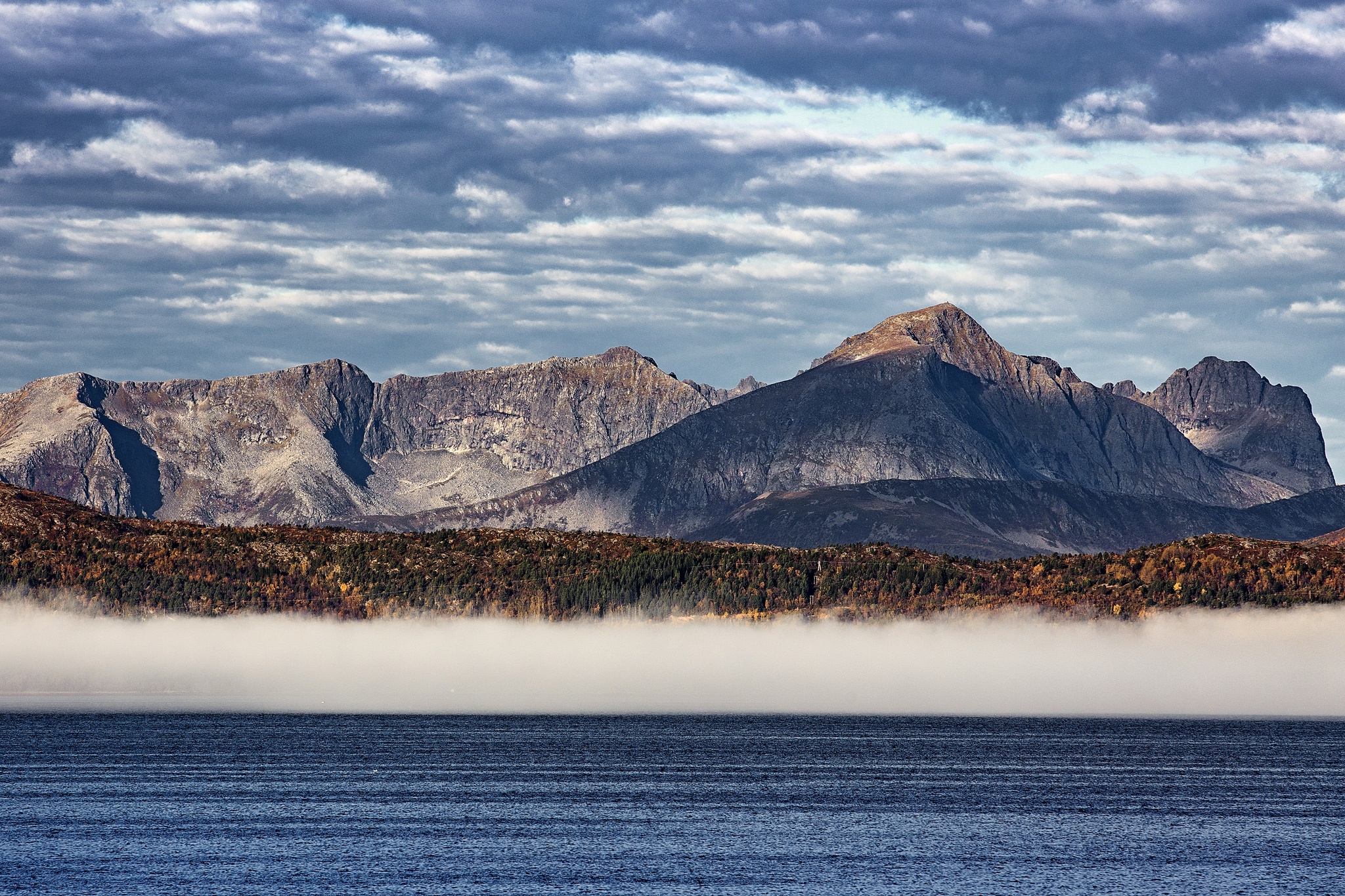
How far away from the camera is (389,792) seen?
14162cm

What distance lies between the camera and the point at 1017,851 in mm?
109625

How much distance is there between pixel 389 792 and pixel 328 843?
105 feet

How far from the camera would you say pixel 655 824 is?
122125 millimetres

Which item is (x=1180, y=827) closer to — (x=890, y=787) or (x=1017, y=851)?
(x=1017, y=851)

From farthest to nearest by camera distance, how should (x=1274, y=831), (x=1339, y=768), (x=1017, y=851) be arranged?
(x=1339, y=768)
(x=1274, y=831)
(x=1017, y=851)

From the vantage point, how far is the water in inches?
3809

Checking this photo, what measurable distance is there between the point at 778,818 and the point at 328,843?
34.9 metres

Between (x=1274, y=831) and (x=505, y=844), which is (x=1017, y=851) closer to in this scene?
(x=1274, y=831)

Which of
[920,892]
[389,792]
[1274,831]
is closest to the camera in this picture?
[920,892]

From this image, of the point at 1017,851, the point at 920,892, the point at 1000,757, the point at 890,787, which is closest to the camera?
the point at 920,892

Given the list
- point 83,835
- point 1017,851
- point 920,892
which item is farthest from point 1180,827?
point 83,835

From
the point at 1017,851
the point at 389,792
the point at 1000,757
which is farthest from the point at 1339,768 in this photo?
the point at 389,792

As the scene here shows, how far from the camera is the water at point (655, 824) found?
96.8 meters

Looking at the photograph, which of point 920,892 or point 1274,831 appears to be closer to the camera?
point 920,892
